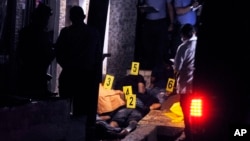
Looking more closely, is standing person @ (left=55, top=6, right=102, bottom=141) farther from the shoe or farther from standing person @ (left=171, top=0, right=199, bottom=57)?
standing person @ (left=171, top=0, right=199, bottom=57)

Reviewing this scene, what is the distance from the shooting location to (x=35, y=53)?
294 inches

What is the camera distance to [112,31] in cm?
1225

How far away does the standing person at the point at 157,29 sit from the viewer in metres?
11.7

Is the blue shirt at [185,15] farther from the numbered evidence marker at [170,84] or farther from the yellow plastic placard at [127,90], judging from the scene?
the yellow plastic placard at [127,90]

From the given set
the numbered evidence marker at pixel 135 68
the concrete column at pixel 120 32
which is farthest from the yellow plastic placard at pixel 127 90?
the concrete column at pixel 120 32

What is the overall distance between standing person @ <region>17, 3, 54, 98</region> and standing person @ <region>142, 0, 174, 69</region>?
4570 mm

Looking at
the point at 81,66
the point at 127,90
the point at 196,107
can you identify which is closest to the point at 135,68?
the point at 127,90

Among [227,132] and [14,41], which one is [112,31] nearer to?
[14,41]

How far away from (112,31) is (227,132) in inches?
308

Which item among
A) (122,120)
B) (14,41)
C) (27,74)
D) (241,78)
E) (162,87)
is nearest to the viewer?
(241,78)

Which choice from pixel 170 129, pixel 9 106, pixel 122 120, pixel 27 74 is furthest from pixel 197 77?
pixel 122 120

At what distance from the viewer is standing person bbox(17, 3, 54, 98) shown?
735 centimetres

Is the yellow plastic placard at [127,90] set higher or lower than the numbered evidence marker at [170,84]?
lower

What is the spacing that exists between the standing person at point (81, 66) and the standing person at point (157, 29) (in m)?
4.02
